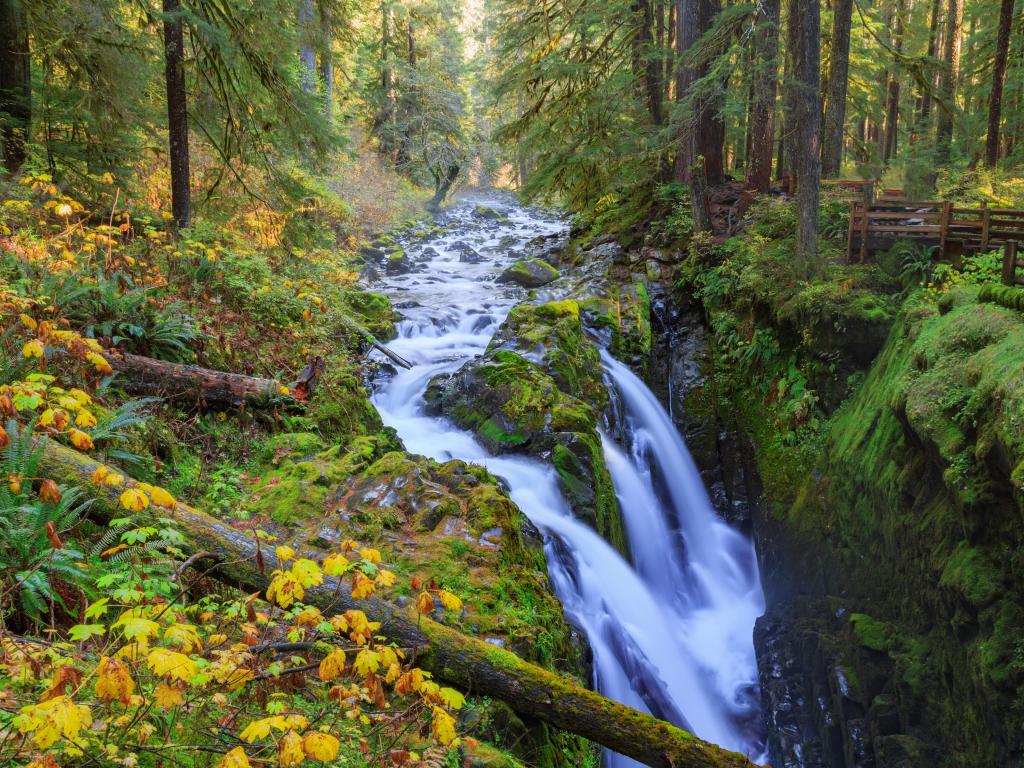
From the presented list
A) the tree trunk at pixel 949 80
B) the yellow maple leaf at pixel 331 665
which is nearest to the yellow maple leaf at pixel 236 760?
the yellow maple leaf at pixel 331 665

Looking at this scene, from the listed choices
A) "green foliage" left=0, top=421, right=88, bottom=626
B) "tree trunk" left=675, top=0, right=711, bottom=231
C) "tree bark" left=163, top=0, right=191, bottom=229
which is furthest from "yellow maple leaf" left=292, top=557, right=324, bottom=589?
"tree trunk" left=675, top=0, right=711, bottom=231

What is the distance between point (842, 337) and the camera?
10672 millimetres

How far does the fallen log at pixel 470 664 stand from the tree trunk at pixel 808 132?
1033 centimetres

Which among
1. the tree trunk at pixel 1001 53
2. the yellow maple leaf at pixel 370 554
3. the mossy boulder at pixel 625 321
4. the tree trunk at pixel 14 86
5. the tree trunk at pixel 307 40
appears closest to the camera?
the yellow maple leaf at pixel 370 554

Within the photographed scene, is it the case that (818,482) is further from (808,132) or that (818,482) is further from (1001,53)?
(1001,53)

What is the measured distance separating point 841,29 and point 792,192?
4.35 meters

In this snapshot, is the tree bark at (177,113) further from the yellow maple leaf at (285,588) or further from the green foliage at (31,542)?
the yellow maple leaf at (285,588)

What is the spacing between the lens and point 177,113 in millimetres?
9336

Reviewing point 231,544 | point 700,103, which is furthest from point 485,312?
point 231,544

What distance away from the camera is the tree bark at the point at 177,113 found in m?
8.93

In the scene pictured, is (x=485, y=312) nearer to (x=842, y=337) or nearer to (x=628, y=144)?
(x=628, y=144)

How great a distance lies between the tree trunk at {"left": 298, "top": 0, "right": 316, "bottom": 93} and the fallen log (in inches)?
336

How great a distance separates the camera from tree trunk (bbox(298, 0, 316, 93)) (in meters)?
10.6

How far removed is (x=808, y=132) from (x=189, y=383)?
11.2m
